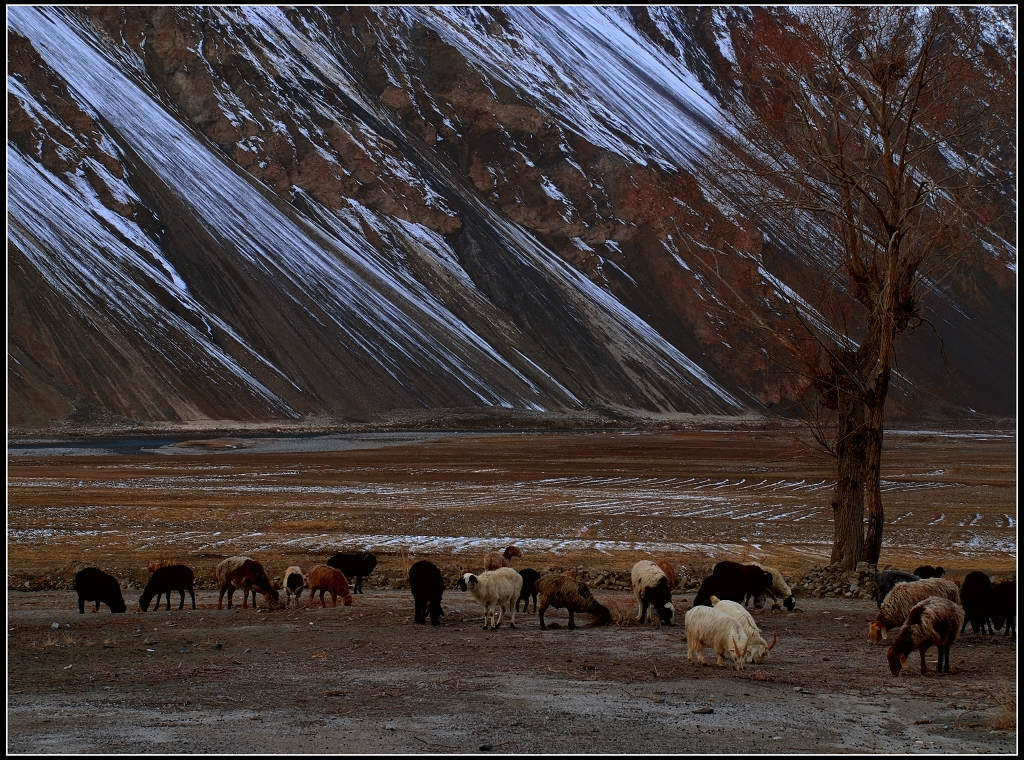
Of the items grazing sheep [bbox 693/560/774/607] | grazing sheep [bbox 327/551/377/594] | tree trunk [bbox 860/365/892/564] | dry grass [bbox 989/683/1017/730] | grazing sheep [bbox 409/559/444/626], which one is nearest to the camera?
dry grass [bbox 989/683/1017/730]

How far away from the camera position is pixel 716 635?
11.5m

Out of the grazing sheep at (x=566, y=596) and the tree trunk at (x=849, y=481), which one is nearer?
the grazing sheep at (x=566, y=596)

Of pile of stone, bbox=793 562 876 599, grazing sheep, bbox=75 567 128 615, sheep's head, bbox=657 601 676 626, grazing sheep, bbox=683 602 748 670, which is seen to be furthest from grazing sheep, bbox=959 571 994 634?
grazing sheep, bbox=75 567 128 615

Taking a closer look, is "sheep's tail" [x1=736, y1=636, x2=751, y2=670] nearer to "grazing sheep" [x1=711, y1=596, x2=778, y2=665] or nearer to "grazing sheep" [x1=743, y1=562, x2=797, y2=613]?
"grazing sheep" [x1=711, y1=596, x2=778, y2=665]

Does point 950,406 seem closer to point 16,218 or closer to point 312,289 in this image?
point 312,289

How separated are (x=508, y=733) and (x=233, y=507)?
25734mm

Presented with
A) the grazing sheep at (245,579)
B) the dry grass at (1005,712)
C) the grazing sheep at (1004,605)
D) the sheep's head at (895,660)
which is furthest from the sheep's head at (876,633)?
the grazing sheep at (245,579)

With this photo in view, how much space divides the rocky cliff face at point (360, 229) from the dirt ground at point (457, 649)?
5177 centimetres

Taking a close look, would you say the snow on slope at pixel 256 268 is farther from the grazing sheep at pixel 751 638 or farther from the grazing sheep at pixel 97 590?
the grazing sheep at pixel 751 638

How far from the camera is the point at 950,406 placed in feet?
431

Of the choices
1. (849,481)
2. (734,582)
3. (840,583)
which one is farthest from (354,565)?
(849,481)

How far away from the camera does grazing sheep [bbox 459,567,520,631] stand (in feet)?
45.9

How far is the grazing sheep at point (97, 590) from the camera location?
15398mm

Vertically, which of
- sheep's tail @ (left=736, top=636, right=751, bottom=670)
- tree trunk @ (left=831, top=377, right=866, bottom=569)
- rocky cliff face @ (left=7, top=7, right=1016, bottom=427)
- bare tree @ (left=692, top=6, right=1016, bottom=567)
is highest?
rocky cliff face @ (left=7, top=7, right=1016, bottom=427)
